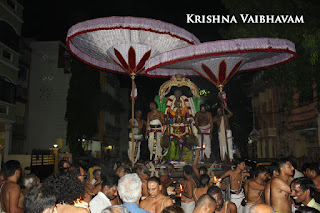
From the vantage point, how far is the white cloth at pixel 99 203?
4.44 m

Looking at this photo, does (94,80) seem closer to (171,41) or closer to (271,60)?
(171,41)

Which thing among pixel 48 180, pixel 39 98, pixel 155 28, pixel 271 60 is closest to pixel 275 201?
pixel 48 180

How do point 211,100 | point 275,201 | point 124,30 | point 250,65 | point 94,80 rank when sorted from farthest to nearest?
point 94,80 < point 211,100 < point 250,65 < point 124,30 < point 275,201

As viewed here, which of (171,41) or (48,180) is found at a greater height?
(171,41)

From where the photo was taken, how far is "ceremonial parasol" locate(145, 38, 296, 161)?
31.9 feet

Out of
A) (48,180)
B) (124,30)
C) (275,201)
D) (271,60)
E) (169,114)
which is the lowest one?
(275,201)

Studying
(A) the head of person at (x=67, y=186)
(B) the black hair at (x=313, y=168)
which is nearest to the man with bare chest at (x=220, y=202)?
(A) the head of person at (x=67, y=186)

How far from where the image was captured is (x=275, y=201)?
571cm

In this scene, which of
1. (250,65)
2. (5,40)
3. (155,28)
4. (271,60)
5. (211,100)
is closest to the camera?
(155,28)

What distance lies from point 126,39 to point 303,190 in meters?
9.24

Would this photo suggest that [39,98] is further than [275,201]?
Yes

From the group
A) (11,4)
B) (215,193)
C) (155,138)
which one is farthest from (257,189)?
(11,4)

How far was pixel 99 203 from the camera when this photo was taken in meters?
4.51

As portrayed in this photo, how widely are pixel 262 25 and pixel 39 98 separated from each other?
22.9 meters
